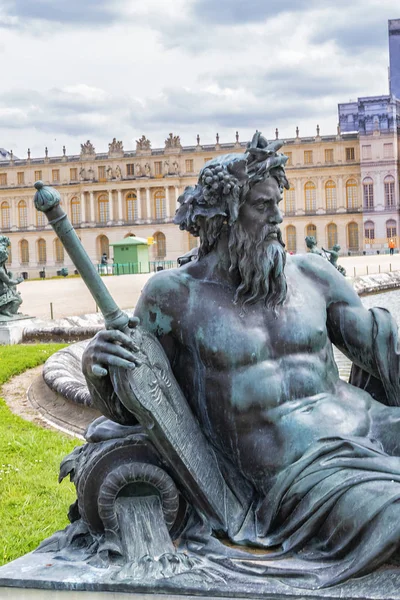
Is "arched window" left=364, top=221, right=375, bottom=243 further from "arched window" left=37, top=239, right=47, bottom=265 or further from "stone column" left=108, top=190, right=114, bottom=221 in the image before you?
"arched window" left=37, top=239, right=47, bottom=265

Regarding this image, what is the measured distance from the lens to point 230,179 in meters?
2.24

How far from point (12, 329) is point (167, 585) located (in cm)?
938

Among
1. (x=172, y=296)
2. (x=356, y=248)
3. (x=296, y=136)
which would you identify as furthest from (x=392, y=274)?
(x=296, y=136)

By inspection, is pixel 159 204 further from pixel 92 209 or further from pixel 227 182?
pixel 227 182

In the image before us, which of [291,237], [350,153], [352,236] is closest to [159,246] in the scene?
[291,237]

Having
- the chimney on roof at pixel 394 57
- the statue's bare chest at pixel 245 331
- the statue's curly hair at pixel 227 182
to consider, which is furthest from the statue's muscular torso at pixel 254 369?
the chimney on roof at pixel 394 57

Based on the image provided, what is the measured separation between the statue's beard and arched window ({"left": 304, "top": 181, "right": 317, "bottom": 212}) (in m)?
67.1

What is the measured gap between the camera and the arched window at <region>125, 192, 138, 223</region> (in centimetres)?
7138

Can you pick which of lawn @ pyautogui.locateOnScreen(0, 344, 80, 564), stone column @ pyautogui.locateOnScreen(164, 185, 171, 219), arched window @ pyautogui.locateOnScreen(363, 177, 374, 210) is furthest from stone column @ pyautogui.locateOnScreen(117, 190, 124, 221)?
lawn @ pyautogui.locateOnScreen(0, 344, 80, 564)

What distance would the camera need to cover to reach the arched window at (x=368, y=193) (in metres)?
66.8

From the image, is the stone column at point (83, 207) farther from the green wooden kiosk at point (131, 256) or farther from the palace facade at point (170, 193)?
the green wooden kiosk at point (131, 256)

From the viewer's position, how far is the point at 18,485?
477cm

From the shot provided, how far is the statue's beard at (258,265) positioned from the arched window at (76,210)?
232 ft

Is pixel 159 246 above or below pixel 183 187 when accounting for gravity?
below
